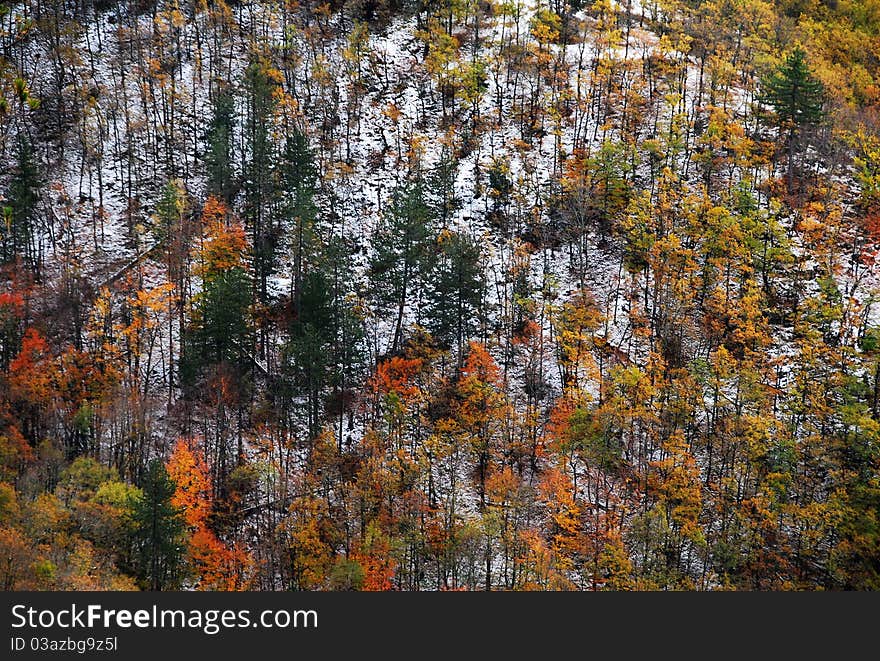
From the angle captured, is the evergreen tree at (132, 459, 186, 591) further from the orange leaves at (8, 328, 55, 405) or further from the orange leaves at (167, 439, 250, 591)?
the orange leaves at (8, 328, 55, 405)

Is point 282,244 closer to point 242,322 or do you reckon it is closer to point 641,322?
point 242,322

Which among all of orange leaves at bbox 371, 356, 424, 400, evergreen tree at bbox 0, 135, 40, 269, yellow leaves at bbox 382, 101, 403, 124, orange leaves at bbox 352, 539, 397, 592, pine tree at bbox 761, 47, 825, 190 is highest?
pine tree at bbox 761, 47, 825, 190

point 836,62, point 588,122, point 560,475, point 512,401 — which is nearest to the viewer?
point 560,475

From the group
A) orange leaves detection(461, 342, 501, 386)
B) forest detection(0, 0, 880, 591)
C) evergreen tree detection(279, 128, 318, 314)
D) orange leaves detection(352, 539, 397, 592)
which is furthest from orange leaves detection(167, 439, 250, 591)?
orange leaves detection(461, 342, 501, 386)

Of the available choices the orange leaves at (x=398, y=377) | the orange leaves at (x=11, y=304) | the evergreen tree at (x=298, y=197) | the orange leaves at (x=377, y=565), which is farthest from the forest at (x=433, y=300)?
the orange leaves at (x=11, y=304)

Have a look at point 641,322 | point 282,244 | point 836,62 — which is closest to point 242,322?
point 282,244
